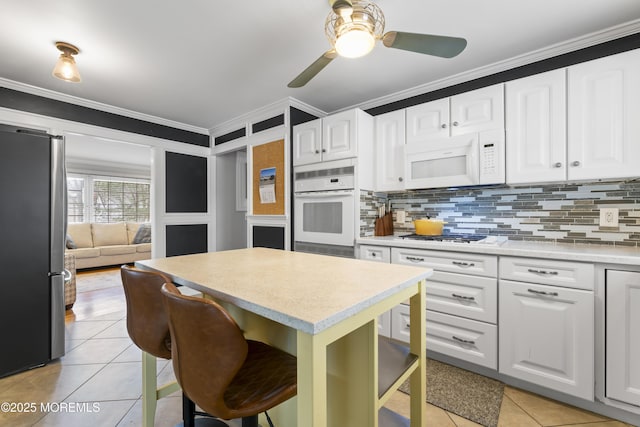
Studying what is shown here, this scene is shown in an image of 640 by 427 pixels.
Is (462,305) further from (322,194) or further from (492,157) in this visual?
(322,194)

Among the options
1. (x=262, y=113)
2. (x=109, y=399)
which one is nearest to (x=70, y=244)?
(x=262, y=113)

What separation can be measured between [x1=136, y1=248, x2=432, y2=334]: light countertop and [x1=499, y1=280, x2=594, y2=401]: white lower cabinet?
1.11 metres

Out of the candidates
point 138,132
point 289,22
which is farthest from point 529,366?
point 138,132

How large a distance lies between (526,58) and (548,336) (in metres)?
2.05

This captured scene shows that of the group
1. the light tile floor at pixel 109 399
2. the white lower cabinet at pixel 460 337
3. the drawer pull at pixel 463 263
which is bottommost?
the light tile floor at pixel 109 399

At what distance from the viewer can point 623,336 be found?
158 centimetres

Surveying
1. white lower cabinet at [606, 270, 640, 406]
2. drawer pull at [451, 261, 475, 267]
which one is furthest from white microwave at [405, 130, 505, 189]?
white lower cabinet at [606, 270, 640, 406]

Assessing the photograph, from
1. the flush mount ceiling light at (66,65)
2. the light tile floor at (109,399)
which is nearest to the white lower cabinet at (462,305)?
the light tile floor at (109,399)

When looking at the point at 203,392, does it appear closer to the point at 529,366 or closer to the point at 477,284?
the point at 477,284

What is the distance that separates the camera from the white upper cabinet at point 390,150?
8.95 ft

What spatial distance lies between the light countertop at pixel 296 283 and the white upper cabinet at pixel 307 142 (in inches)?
65.1

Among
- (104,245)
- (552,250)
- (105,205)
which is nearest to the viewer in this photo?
(552,250)

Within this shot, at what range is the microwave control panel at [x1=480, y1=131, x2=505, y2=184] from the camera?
2199 millimetres

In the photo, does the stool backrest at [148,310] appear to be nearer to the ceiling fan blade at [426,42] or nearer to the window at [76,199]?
the ceiling fan blade at [426,42]
